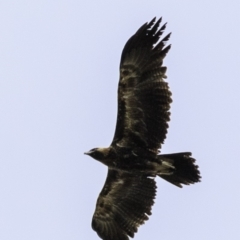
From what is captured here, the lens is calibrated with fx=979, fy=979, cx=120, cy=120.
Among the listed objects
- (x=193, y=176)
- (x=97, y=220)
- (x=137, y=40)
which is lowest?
(x=97, y=220)

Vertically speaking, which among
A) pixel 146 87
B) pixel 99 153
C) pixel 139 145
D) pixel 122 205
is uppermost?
pixel 146 87

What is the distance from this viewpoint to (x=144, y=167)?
68.1 ft

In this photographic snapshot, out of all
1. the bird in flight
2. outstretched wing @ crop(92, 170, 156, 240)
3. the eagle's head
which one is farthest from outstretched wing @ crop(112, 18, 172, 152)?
outstretched wing @ crop(92, 170, 156, 240)

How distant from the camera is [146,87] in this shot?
20.4 m

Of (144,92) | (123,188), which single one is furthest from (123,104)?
(123,188)

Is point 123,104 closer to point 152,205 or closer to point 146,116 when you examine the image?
point 146,116

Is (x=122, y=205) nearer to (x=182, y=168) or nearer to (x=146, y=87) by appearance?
(x=182, y=168)

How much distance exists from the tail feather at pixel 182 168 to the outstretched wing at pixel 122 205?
0.65 meters

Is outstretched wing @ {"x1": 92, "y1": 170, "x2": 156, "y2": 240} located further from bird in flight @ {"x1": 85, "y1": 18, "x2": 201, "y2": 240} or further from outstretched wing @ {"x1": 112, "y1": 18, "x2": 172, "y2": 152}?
outstretched wing @ {"x1": 112, "y1": 18, "x2": 172, "y2": 152}

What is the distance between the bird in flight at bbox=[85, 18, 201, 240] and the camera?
20.3m

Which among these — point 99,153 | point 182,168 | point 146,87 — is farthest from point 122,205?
point 146,87

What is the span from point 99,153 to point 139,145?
0.87 meters

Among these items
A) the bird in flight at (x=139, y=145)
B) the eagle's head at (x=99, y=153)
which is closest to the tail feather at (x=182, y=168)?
the bird in flight at (x=139, y=145)

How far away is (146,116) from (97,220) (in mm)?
2741
